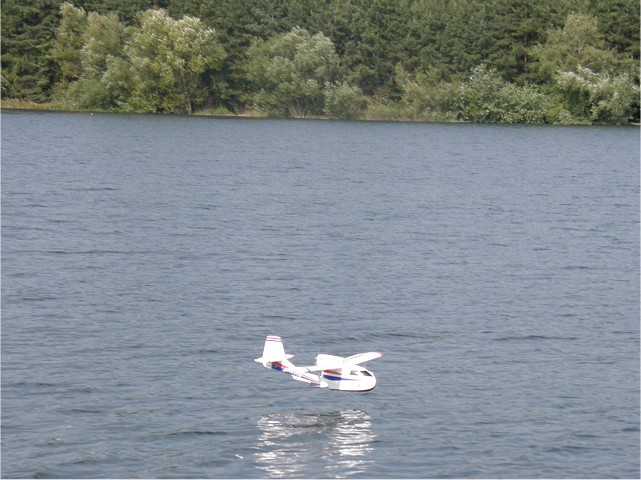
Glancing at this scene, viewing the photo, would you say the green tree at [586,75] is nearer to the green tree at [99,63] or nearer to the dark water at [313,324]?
the green tree at [99,63]

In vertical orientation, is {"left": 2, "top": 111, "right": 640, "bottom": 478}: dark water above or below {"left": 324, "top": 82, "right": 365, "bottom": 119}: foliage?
below

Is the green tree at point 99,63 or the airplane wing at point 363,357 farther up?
the green tree at point 99,63

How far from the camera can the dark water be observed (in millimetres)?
24281

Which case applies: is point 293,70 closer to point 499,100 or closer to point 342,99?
point 342,99

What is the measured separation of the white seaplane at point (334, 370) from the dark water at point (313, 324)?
0.90 m

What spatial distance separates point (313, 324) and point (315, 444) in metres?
10.3

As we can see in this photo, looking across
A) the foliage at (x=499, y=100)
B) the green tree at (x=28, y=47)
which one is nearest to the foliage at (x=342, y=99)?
the foliage at (x=499, y=100)

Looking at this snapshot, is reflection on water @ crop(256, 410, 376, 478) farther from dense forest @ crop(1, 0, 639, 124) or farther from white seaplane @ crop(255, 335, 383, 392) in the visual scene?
dense forest @ crop(1, 0, 639, 124)

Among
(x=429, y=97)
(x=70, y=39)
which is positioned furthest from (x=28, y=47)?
(x=429, y=97)

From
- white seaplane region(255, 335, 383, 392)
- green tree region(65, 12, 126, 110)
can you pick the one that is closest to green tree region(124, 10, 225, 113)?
green tree region(65, 12, 126, 110)

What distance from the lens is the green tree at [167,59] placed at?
12988 centimetres

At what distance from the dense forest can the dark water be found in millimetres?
60391

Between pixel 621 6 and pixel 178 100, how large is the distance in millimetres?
59573

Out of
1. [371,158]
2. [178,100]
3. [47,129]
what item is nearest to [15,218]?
[371,158]
